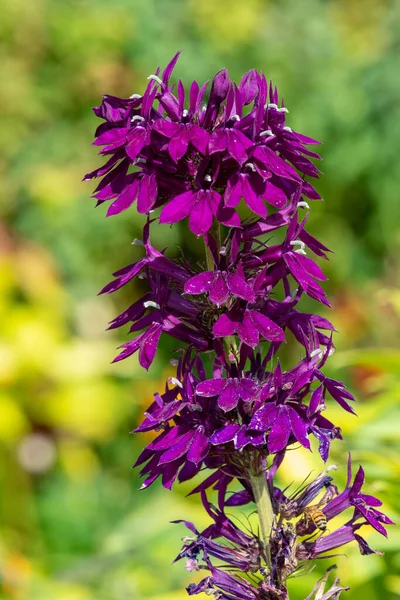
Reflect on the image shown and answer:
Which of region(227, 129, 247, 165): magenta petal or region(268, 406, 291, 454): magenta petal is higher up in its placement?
region(227, 129, 247, 165): magenta petal

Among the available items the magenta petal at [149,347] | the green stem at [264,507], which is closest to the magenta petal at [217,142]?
the magenta petal at [149,347]

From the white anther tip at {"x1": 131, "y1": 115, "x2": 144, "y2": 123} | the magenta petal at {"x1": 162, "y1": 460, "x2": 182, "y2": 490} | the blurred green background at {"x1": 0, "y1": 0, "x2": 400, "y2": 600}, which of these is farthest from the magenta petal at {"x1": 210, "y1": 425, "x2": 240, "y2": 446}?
the blurred green background at {"x1": 0, "y1": 0, "x2": 400, "y2": 600}

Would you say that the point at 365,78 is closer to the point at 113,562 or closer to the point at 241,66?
the point at 241,66

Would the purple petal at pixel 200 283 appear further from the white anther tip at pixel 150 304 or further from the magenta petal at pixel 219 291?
the white anther tip at pixel 150 304

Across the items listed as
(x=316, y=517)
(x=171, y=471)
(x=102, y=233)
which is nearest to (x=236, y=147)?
(x=171, y=471)

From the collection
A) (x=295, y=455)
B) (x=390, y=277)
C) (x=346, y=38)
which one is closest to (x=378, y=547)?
(x=295, y=455)

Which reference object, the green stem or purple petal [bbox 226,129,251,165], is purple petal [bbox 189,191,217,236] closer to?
purple petal [bbox 226,129,251,165]
